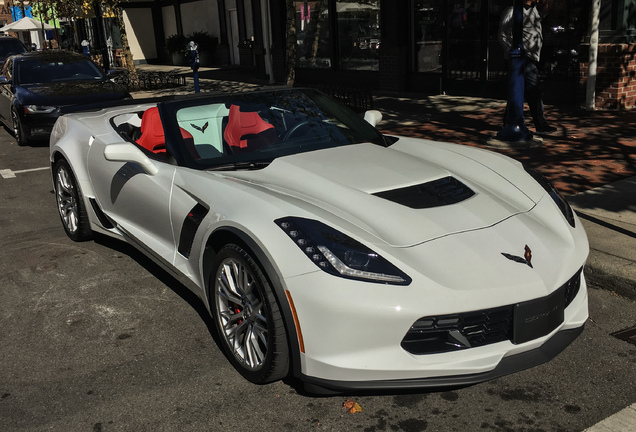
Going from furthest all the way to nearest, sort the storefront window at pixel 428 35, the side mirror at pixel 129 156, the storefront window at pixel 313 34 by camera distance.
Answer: the storefront window at pixel 313 34
the storefront window at pixel 428 35
the side mirror at pixel 129 156

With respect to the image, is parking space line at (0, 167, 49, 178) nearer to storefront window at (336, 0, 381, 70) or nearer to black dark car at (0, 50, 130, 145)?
black dark car at (0, 50, 130, 145)

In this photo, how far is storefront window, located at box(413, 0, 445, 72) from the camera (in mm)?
14695

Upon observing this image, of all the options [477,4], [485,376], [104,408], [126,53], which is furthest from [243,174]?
[126,53]

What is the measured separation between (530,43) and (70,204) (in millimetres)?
6477

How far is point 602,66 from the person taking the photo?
11.1 metres

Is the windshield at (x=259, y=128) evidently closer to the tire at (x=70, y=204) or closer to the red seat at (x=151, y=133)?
the red seat at (x=151, y=133)

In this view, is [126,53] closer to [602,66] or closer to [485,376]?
[602,66]

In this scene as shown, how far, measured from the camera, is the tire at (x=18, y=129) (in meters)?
11.5

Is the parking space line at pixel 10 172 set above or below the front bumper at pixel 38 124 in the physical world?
below

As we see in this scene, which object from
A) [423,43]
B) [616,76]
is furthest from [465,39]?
[616,76]

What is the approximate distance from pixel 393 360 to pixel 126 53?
19.5 m

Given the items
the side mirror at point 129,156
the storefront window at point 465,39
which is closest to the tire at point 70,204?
the side mirror at point 129,156

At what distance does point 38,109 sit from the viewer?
36.8 ft

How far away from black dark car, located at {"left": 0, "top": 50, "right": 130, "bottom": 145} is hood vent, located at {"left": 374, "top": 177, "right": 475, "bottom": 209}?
8.68 meters
